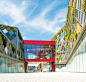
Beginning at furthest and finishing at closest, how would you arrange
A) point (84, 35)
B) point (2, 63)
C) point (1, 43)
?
point (2, 63)
point (1, 43)
point (84, 35)

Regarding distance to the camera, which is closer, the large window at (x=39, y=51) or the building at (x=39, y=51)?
the building at (x=39, y=51)

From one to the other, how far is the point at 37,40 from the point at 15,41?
798 cm

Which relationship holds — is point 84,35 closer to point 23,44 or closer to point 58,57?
point 58,57

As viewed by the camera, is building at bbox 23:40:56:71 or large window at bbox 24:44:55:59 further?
large window at bbox 24:44:55:59

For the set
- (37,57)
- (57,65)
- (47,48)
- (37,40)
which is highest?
(37,40)

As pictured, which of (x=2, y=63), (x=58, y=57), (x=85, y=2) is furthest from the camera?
(x=58, y=57)

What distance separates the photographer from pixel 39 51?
38.3 metres

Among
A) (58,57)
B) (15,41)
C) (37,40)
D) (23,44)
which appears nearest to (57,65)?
(58,57)

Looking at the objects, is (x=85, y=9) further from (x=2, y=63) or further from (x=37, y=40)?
(x=37, y=40)

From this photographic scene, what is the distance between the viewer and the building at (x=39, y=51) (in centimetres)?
3744

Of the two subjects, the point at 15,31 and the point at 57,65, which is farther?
the point at 57,65

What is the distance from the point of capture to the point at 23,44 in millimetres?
37531

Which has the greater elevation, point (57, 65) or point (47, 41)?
point (47, 41)

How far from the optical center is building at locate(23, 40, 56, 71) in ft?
123
